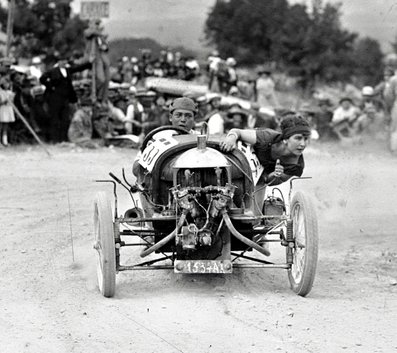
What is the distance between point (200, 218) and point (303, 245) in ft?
2.87

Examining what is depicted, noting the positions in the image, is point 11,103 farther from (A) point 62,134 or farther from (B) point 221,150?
(B) point 221,150

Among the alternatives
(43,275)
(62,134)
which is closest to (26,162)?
(62,134)

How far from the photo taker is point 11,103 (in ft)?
58.2

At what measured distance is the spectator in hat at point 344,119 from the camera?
73.8 feet

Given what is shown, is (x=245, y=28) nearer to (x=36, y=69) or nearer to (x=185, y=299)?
(x=36, y=69)

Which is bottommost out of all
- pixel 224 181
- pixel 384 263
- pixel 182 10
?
pixel 384 263

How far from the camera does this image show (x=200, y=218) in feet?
23.9

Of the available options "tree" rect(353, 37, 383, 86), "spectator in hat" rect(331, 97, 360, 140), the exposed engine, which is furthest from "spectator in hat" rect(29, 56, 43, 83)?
"tree" rect(353, 37, 383, 86)

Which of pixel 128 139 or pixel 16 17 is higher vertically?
pixel 16 17

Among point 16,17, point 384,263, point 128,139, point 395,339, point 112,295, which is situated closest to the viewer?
point 395,339

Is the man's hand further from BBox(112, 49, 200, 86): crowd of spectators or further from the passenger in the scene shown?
BBox(112, 49, 200, 86): crowd of spectators

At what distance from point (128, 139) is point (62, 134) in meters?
1.47

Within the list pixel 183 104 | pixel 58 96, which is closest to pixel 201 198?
pixel 183 104

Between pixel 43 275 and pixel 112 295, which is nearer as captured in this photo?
pixel 112 295
